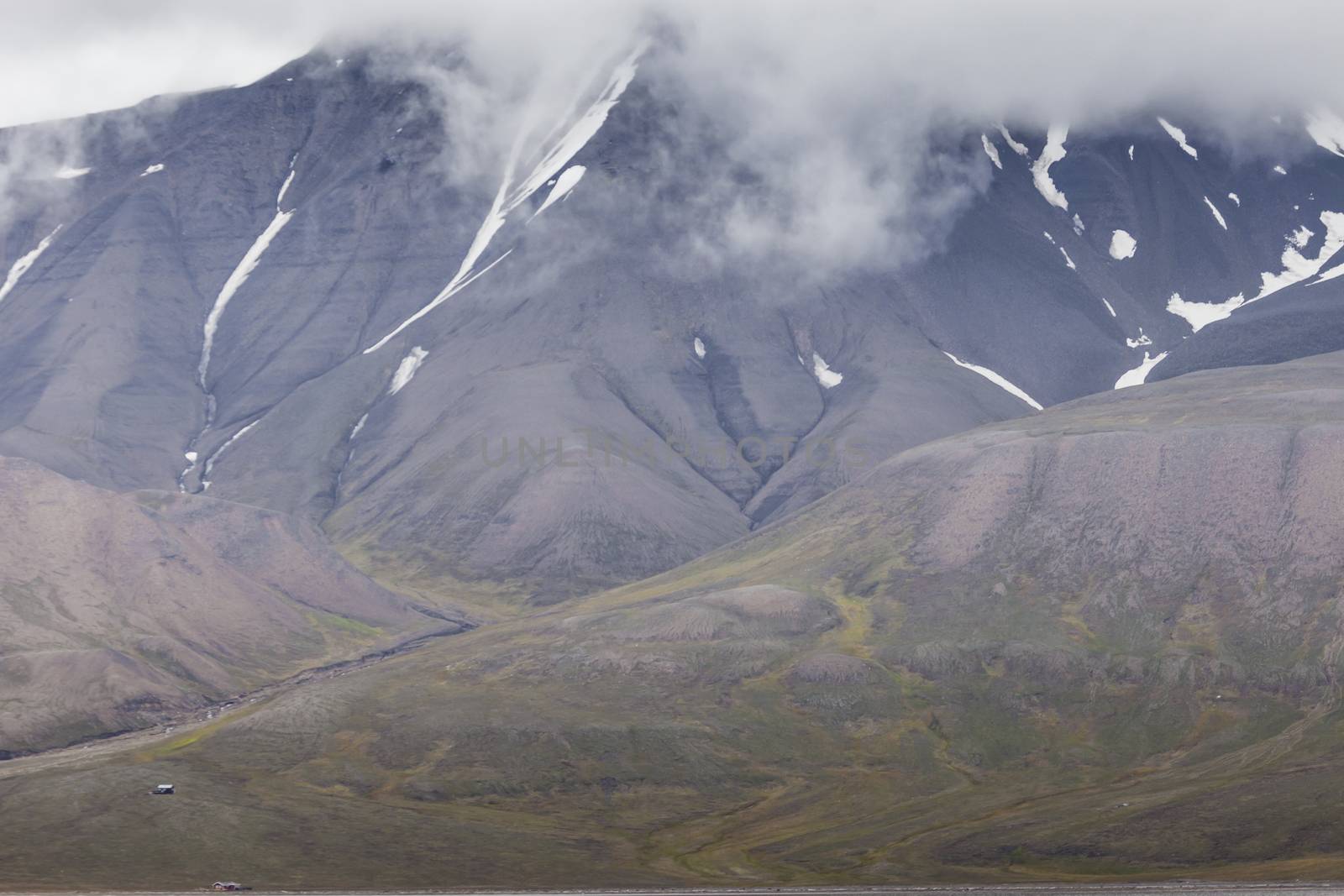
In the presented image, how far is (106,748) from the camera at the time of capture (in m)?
181

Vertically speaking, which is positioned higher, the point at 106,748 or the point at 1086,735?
the point at 106,748

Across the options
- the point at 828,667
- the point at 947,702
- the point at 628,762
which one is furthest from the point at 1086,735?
the point at 628,762

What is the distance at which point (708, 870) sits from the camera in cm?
14288

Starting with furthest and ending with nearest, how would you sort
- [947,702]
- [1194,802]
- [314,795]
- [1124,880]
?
[947,702] < [314,795] < [1194,802] < [1124,880]

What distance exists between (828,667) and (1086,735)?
2856 cm

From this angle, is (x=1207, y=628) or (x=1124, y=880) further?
(x=1207, y=628)

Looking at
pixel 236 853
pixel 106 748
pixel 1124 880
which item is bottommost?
pixel 1124 880

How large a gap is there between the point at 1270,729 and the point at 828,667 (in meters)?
45.0

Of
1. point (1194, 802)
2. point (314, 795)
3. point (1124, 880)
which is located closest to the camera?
point (1124, 880)

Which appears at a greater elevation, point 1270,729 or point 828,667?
point 828,667

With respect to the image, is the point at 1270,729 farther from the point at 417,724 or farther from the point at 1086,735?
the point at 417,724

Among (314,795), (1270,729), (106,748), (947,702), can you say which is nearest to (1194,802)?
(1270,729)

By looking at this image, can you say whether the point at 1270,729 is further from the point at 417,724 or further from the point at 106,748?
the point at 106,748

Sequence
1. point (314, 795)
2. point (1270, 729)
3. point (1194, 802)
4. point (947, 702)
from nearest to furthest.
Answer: point (1194, 802)
point (314, 795)
point (1270, 729)
point (947, 702)
